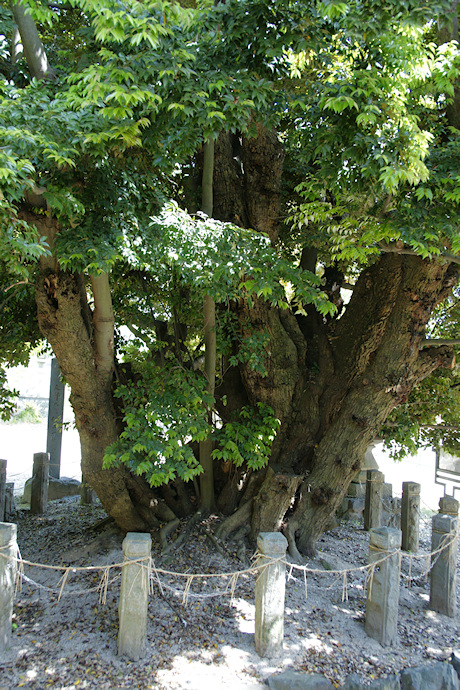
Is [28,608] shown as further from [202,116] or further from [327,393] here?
[202,116]

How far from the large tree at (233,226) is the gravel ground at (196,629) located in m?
0.67

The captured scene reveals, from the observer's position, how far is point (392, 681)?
3.99m

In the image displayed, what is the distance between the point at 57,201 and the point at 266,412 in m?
3.59

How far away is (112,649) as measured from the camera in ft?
13.2

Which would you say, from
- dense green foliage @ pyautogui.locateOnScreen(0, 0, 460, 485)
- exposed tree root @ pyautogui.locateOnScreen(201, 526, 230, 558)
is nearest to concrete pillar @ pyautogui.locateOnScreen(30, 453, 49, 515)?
exposed tree root @ pyautogui.locateOnScreen(201, 526, 230, 558)

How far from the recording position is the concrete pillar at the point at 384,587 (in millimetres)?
4434

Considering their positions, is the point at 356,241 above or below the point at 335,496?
above

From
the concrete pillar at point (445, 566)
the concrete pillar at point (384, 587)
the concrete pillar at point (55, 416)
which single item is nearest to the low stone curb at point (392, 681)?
the concrete pillar at point (384, 587)

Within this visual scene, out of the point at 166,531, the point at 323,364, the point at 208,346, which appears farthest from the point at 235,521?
the point at 323,364

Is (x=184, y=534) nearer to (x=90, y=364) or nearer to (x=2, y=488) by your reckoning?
(x=90, y=364)

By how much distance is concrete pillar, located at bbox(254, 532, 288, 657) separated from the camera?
4000 mm

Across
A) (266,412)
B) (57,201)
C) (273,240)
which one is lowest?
(266,412)

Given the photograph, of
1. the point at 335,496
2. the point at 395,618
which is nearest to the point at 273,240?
the point at 335,496

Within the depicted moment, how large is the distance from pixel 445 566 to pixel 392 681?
5.17 ft
